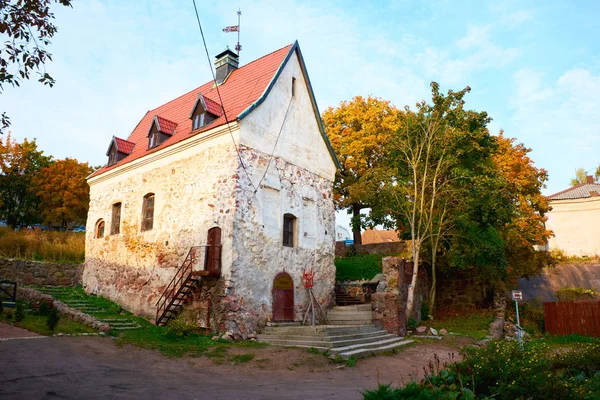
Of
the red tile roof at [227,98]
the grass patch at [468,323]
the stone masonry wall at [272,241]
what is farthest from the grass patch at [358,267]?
the red tile roof at [227,98]

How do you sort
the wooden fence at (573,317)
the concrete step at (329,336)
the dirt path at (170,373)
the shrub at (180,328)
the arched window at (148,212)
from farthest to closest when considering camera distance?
the wooden fence at (573,317) → the arched window at (148,212) → the shrub at (180,328) → the concrete step at (329,336) → the dirt path at (170,373)

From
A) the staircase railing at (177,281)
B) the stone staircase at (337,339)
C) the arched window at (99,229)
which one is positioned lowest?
the stone staircase at (337,339)

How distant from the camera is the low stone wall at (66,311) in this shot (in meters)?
14.0

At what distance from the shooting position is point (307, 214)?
1812 centimetres

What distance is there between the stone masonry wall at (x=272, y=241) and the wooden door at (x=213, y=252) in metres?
0.55

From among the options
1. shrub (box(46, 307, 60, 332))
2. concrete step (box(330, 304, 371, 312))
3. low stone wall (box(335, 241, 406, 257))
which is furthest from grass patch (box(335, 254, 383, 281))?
shrub (box(46, 307, 60, 332))

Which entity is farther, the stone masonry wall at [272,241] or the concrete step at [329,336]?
the stone masonry wall at [272,241]

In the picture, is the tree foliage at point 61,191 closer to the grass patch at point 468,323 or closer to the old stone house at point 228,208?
the old stone house at point 228,208

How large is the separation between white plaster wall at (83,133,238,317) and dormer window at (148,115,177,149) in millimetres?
1076

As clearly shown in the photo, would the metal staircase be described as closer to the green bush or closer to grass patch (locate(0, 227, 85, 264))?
the green bush

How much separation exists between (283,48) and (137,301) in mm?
11880

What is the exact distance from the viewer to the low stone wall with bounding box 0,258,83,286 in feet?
64.1

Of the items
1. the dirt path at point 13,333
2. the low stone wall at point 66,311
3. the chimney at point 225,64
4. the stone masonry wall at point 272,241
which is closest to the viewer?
the dirt path at point 13,333

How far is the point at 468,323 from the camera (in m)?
18.9
